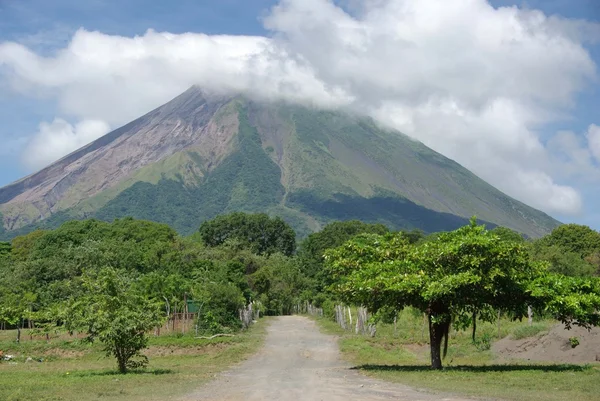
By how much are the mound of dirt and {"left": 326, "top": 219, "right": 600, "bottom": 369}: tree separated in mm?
4249

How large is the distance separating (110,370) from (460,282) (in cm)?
1138

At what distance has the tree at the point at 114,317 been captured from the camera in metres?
19.1

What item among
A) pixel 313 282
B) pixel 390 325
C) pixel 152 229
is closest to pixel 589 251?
pixel 313 282

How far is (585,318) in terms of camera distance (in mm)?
18141

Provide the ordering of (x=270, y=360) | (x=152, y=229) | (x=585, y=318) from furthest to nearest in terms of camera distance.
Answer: (x=152, y=229) → (x=270, y=360) → (x=585, y=318)

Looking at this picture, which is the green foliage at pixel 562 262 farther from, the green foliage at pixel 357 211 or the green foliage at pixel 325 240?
the green foliage at pixel 357 211

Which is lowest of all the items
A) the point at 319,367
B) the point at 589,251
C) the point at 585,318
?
the point at 319,367

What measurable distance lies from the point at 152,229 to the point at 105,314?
6180 cm

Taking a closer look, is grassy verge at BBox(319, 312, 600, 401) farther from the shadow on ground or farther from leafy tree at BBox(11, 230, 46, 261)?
leafy tree at BBox(11, 230, 46, 261)

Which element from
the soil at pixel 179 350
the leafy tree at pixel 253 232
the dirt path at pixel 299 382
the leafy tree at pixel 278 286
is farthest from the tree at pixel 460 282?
the leafy tree at pixel 253 232

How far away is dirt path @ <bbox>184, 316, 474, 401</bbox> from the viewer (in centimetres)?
1422

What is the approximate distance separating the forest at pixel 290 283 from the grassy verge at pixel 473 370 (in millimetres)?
1278

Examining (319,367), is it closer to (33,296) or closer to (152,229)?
(33,296)

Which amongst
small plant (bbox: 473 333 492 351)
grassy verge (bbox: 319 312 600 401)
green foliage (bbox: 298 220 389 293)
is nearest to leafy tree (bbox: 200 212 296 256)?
green foliage (bbox: 298 220 389 293)
